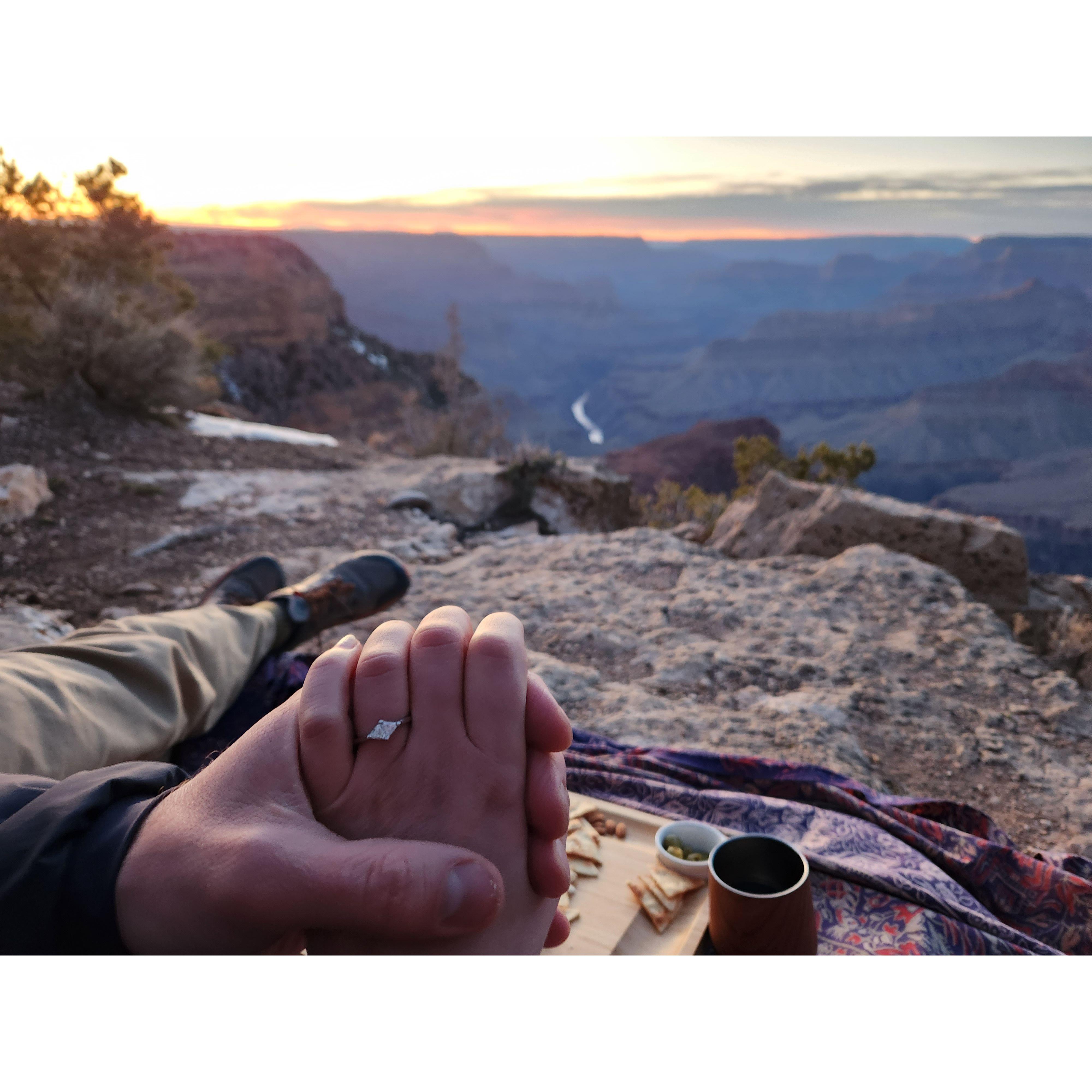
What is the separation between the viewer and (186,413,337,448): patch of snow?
Answer: 5.33 meters

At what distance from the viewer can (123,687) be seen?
130cm

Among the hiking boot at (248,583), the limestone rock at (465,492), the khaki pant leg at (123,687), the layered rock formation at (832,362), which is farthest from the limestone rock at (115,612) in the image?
the layered rock formation at (832,362)

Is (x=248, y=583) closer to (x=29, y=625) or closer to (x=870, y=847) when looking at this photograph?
(x=29, y=625)

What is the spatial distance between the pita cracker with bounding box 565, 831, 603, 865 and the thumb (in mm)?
503

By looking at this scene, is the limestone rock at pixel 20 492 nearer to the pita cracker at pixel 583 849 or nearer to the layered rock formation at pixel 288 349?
the pita cracker at pixel 583 849

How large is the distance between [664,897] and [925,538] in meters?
2.84

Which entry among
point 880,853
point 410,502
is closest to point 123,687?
point 880,853

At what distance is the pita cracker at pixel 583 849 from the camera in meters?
1.04

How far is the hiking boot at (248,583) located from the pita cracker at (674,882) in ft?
5.28

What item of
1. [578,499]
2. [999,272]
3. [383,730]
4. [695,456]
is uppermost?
[999,272]

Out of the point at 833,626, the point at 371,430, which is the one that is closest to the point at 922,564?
the point at 833,626

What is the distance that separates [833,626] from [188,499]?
3.29 meters
